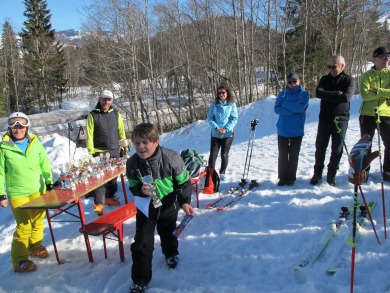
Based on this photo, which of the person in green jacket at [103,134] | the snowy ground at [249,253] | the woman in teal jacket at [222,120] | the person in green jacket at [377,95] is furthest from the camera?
the woman in teal jacket at [222,120]

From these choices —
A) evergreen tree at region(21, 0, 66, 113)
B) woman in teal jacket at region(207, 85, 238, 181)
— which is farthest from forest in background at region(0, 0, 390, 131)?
woman in teal jacket at region(207, 85, 238, 181)

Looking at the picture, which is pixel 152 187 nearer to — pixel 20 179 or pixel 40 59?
pixel 20 179

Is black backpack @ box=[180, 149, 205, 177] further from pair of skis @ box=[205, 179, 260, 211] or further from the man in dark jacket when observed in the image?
the man in dark jacket

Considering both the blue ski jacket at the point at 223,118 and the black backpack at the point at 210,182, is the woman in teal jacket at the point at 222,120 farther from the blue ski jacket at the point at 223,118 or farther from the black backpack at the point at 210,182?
the black backpack at the point at 210,182

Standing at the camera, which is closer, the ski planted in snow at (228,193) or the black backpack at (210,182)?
the ski planted in snow at (228,193)

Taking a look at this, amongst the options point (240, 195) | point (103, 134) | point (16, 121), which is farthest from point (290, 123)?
point (16, 121)

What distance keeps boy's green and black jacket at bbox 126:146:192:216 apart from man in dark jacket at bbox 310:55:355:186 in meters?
2.75

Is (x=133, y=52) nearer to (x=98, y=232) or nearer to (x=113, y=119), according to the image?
(x=113, y=119)

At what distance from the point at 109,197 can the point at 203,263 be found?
281cm

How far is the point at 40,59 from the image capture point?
3450 cm

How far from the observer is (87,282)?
344 centimetres

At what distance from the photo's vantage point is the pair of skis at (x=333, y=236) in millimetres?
3194

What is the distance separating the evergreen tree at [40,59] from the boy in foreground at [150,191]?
116 ft

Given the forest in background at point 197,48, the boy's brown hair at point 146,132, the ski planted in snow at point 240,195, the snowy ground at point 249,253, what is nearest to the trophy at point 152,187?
the boy's brown hair at point 146,132
